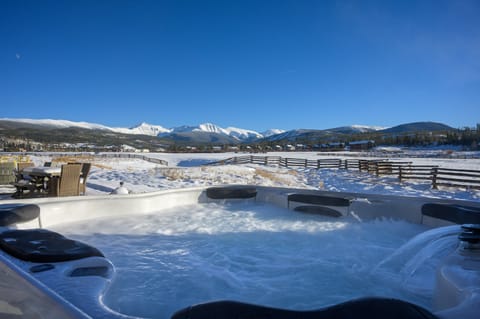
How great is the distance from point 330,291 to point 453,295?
874 mm

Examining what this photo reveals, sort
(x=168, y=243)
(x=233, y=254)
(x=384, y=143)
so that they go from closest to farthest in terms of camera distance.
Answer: (x=233, y=254)
(x=168, y=243)
(x=384, y=143)

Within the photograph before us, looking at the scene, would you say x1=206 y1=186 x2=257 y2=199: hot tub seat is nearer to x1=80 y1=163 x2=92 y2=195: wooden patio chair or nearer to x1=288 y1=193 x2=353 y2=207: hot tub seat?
x1=288 y1=193 x2=353 y2=207: hot tub seat

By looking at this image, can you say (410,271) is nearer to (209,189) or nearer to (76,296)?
(76,296)

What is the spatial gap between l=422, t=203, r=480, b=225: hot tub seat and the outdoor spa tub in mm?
10

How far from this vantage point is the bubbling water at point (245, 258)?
189 centimetres

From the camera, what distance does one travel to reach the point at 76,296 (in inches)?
50.0

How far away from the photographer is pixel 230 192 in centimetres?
457

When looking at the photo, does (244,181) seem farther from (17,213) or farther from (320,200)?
(17,213)

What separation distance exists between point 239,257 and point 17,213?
6.84ft

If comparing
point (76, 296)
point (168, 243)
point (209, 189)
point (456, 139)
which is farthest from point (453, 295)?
point (456, 139)

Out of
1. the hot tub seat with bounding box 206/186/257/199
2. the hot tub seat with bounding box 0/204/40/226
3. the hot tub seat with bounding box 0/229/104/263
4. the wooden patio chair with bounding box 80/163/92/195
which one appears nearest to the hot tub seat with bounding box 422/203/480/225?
the hot tub seat with bounding box 206/186/257/199

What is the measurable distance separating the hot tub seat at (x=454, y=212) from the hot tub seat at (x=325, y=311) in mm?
2398

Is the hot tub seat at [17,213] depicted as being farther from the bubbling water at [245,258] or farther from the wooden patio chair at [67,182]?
the wooden patio chair at [67,182]

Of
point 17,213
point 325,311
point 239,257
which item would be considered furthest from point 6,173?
point 325,311
